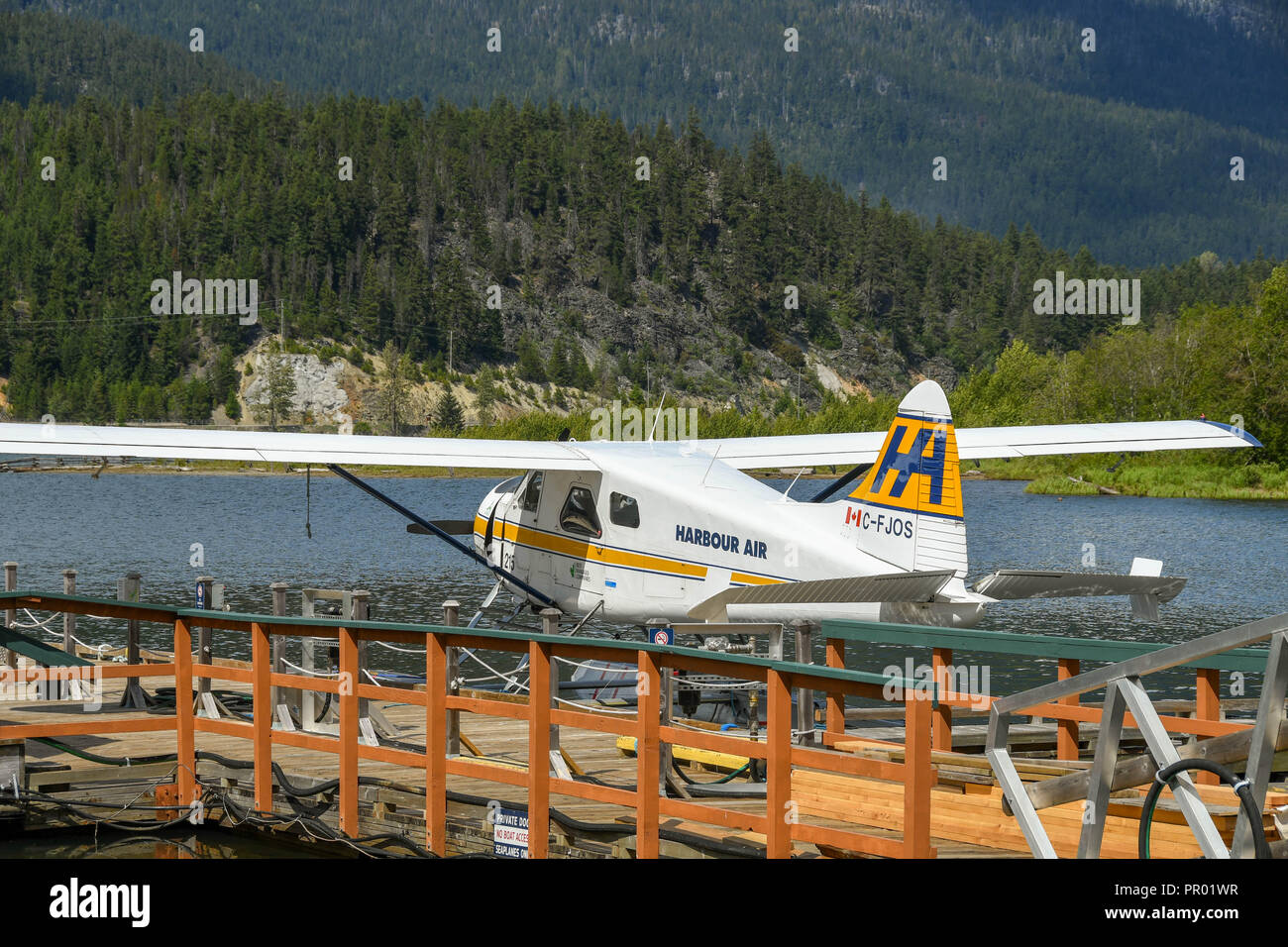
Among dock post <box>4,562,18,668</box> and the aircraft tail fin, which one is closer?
the aircraft tail fin

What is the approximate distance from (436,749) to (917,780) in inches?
111

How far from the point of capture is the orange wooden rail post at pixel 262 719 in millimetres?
7832

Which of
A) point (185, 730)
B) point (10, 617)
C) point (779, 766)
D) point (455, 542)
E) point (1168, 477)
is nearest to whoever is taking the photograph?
point (779, 766)

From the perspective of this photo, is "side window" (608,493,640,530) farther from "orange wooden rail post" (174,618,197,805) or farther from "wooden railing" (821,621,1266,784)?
"orange wooden rail post" (174,618,197,805)

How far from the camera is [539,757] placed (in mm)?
6738

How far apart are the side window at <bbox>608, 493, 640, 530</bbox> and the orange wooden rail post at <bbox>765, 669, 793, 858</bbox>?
743 centimetres

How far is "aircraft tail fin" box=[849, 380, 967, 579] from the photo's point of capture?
38.1 feet

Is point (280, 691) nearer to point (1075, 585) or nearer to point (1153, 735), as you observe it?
point (1075, 585)

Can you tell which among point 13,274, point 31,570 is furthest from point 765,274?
point 31,570

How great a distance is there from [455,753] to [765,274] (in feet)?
533

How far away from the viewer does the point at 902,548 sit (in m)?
11.9

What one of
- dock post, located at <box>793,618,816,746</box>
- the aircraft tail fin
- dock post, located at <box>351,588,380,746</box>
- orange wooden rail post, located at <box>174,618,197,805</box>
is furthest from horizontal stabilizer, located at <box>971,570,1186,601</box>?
orange wooden rail post, located at <box>174,618,197,805</box>

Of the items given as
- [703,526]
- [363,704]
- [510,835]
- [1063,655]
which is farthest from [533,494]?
[1063,655]
